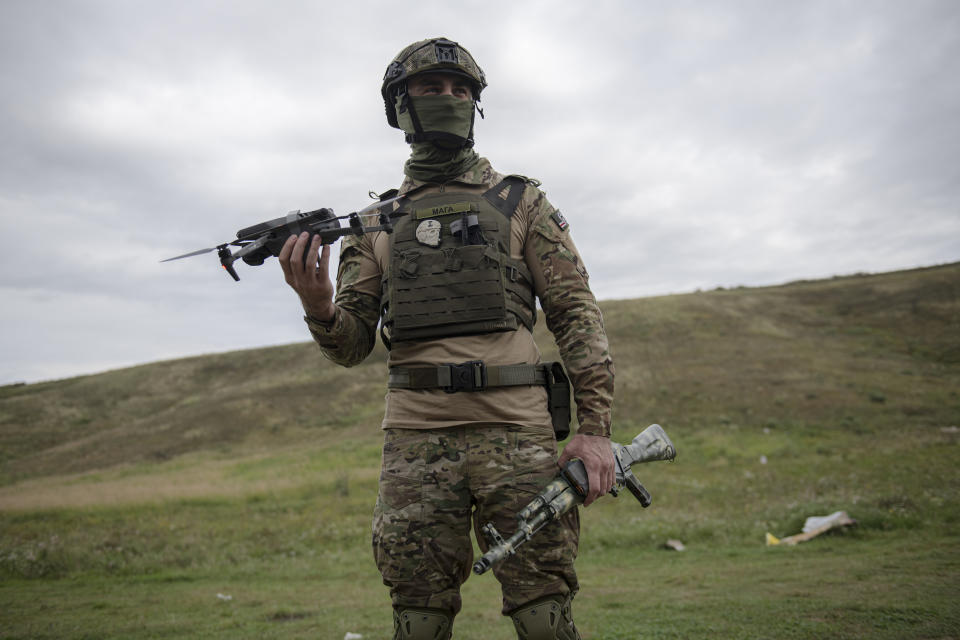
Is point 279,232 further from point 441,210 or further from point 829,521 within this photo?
point 829,521

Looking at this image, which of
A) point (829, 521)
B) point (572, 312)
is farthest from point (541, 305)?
point (829, 521)

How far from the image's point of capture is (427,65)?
3.47m

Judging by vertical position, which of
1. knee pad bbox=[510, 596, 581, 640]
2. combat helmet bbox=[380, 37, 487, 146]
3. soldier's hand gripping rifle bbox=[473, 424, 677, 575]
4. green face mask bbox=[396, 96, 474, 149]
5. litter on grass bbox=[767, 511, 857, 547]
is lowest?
litter on grass bbox=[767, 511, 857, 547]

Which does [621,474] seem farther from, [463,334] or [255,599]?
[255,599]

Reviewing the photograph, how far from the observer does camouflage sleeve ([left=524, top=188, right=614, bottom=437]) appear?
3.15 metres

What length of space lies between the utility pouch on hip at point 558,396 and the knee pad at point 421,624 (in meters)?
1.08

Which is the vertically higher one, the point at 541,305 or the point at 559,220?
the point at 559,220

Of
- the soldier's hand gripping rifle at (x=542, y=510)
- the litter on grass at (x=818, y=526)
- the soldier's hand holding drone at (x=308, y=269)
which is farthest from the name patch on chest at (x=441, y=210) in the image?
the litter on grass at (x=818, y=526)

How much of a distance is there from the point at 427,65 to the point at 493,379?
5.89 feet

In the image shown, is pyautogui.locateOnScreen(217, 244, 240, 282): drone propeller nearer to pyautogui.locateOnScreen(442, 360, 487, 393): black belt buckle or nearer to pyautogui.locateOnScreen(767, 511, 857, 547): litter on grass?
pyautogui.locateOnScreen(442, 360, 487, 393): black belt buckle

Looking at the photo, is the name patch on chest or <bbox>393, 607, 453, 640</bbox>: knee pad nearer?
<bbox>393, 607, 453, 640</bbox>: knee pad

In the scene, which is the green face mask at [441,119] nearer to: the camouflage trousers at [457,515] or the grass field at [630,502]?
the camouflage trousers at [457,515]

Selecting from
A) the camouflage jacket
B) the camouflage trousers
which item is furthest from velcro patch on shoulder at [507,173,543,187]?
the camouflage trousers

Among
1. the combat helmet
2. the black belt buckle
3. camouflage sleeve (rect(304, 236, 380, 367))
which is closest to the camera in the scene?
the black belt buckle
